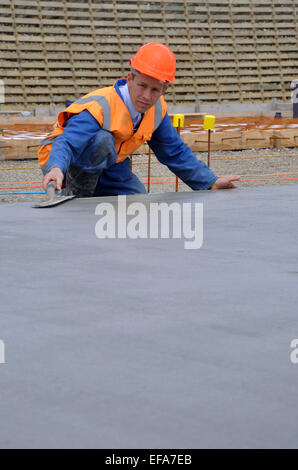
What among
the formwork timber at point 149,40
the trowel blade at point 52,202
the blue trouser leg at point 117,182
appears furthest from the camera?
the formwork timber at point 149,40

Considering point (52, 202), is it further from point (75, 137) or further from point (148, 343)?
point (148, 343)

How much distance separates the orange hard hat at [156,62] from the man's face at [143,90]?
0.05 m

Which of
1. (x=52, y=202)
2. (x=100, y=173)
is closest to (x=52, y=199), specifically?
(x=52, y=202)

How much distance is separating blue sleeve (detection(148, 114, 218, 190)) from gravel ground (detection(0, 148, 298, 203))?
10.7 ft

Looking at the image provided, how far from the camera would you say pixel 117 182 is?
126 inches

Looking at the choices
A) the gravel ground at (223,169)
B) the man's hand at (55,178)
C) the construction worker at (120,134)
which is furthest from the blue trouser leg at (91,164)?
the gravel ground at (223,169)

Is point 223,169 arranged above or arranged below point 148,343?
above

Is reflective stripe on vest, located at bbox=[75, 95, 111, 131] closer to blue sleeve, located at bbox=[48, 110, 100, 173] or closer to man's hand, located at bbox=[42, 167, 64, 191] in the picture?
blue sleeve, located at bbox=[48, 110, 100, 173]

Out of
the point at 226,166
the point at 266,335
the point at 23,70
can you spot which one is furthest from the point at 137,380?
the point at 23,70

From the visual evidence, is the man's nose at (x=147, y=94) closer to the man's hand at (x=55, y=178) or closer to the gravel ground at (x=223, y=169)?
the man's hand at (x=55, y=178)

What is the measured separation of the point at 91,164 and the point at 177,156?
420 millimetres

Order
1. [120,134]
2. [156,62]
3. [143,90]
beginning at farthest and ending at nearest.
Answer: [120,134] → [143,90] → [156,62]

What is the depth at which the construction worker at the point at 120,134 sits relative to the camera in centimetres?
262

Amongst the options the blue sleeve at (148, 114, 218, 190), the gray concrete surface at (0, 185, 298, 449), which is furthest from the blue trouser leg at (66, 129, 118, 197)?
the gray concrete surface at (0, 185, 298, 449)
